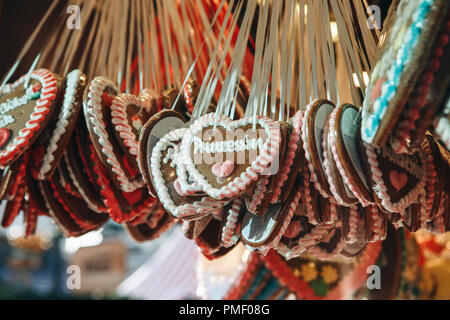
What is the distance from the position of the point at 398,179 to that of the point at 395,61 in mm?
154

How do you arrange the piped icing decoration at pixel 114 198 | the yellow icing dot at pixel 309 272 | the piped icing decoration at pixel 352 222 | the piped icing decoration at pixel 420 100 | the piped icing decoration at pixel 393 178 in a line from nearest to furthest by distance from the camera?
the piped icing decoration at pixel 420 100, the piped icing decoration at pixel 393 178, the piped icing decoration at pixel 352 222, the piped icing decoration at pixel 114 198, the yellow icing dot at pixel 309 272

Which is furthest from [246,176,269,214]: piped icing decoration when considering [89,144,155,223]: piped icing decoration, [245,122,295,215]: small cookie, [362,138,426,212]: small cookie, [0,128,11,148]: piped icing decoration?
[0,128,11,148]: piped icing decoration

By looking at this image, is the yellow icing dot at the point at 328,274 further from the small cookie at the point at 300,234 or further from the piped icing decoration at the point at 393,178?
the piped icing decoration at the point at 393,178

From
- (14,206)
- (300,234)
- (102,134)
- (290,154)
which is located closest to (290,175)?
(290,154)

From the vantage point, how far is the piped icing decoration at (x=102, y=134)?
0.68 meters

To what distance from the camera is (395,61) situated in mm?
425

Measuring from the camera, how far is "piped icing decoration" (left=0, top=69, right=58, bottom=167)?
26.9 inches

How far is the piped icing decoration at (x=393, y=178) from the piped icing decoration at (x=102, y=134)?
330 mm

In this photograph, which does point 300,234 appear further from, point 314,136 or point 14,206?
point 14,206

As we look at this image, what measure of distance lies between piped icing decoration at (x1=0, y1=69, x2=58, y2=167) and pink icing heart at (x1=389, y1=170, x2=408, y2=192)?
1.48 ft

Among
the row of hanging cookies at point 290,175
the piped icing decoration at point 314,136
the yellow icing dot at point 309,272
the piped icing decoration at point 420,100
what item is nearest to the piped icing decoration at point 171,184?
the row of hanging cookies at point 290,175
